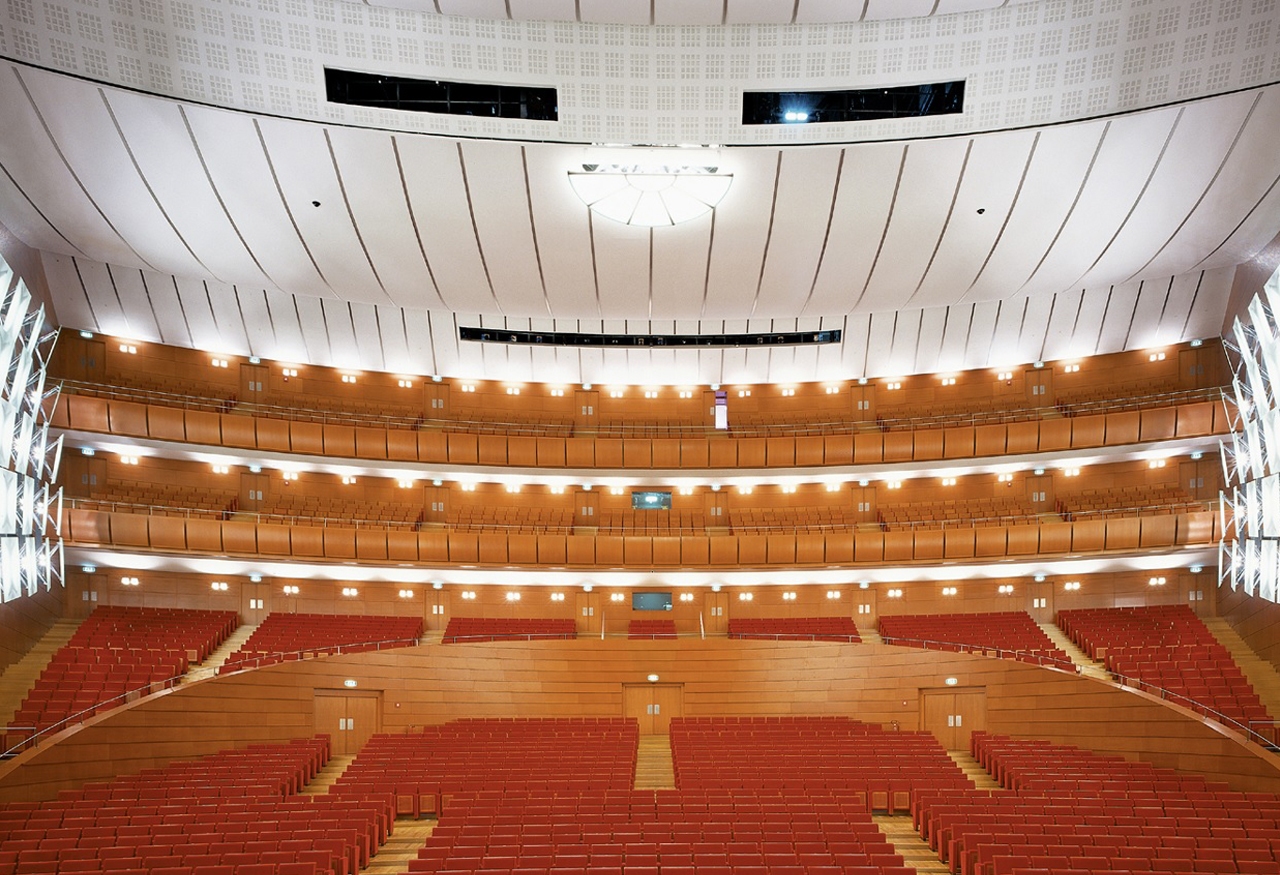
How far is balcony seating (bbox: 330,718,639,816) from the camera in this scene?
11711mm

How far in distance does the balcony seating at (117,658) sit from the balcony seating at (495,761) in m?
4.01

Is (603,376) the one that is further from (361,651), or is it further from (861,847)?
(861,847)

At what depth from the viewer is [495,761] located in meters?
12.8

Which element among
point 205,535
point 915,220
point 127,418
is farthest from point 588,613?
point 915,220

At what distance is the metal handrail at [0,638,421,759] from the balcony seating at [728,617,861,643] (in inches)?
279

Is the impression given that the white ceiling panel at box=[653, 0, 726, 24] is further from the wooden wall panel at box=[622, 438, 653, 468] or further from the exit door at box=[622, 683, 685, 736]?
the exit door at box=[622, 683, 685, 736]

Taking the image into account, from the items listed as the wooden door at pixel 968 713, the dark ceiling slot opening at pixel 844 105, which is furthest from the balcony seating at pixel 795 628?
the dark ceiling slot opening at pixel 844 105

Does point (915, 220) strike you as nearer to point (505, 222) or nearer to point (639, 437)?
point (505, 222)

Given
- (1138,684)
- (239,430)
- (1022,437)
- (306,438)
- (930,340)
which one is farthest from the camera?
(930,340)

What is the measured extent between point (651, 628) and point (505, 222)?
9225mm

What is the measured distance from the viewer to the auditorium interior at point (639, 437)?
11.4 meters

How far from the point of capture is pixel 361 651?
17.2 meters

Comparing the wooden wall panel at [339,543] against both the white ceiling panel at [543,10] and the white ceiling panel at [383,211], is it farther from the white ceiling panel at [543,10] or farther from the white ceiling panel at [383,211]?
the white ceiling panel at [543,10]

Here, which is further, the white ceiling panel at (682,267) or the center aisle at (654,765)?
the white ceiling panel at (682,267)
